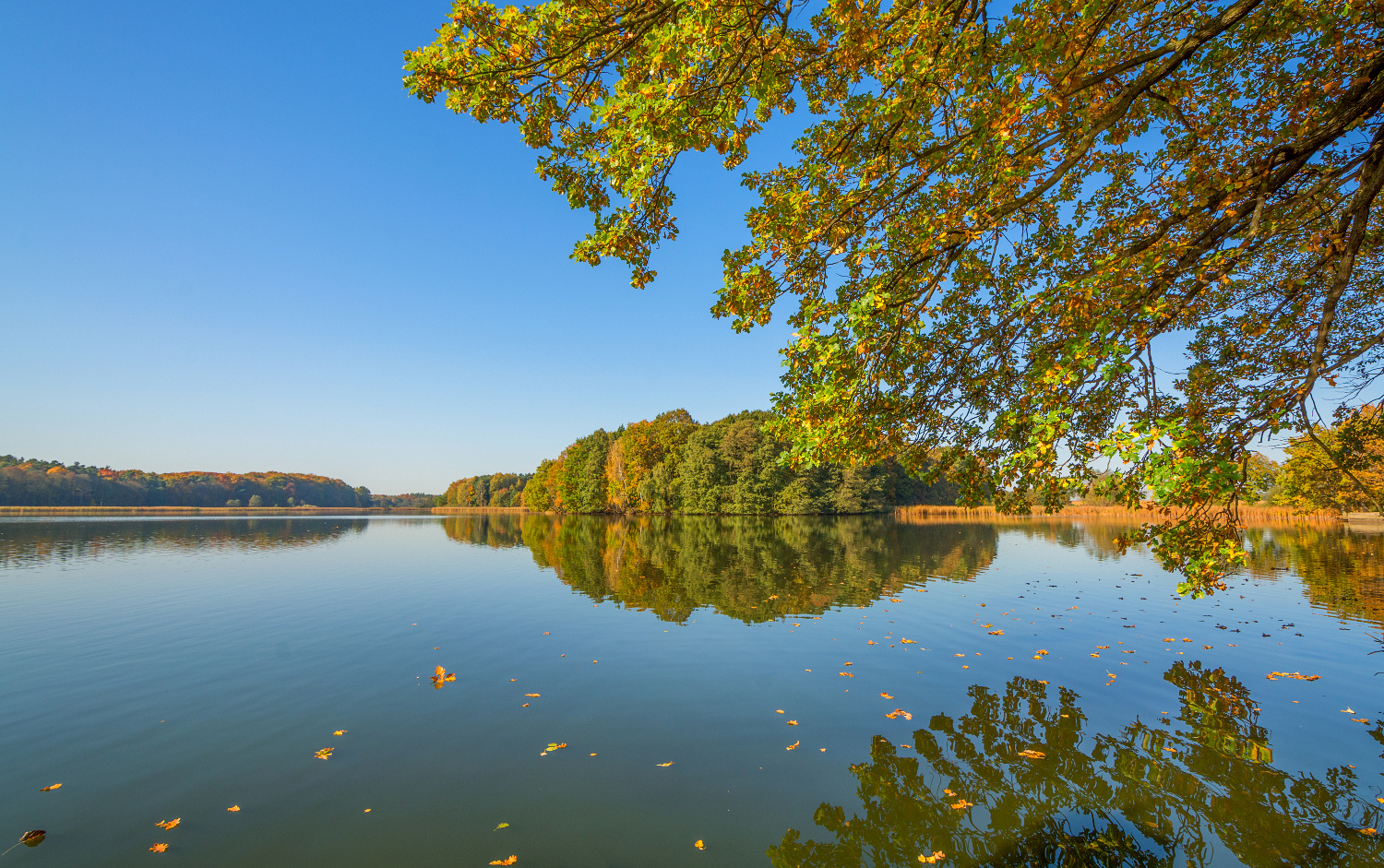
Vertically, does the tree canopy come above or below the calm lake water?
above

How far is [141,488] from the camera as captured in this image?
135875mm

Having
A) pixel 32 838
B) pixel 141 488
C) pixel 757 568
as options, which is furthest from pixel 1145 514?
pixel 141 488

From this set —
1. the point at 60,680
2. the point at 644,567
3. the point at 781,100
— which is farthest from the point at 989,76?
the point at 644,567

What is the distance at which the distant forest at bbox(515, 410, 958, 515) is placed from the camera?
70188mm

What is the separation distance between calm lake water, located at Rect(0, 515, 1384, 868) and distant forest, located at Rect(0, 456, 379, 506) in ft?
533

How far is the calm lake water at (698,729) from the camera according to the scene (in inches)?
183

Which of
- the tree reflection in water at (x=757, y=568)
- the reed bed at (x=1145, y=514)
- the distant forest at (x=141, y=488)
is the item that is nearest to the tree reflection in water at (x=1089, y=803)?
the tree reflection in water at (x=757, y=568)

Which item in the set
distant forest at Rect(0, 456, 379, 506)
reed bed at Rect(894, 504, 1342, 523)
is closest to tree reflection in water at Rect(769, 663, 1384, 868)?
reed bed at Rect(894, 504, 1342, 523)

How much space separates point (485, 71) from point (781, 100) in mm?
3550

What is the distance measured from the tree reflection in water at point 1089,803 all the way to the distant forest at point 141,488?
17747cm

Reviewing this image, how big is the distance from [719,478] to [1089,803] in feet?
229

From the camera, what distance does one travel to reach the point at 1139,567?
72.7 ft

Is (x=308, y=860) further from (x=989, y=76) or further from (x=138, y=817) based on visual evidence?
(x=989, y=76)

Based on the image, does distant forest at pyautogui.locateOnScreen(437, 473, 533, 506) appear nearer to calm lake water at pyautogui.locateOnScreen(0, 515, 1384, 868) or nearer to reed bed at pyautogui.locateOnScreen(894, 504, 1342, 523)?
reed bed at pyautogui.locateOnScreen(894, 504, 1342, 523)
